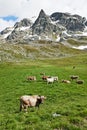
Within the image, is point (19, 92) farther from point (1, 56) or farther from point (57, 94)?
point (1, 56)

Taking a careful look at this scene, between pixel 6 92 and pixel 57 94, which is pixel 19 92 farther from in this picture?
pixel 57 94

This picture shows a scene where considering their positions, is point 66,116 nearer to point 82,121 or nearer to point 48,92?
point 82,121

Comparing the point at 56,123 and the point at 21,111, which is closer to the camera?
the point at 56,123

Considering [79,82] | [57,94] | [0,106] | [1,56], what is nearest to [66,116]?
[0,106]

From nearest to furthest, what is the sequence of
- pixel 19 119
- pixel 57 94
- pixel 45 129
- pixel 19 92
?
1. pixel 45 129
2. pixel 19 119
3. pixel 57 94
4. pixel 19 92

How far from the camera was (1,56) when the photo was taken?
12100 centimetres

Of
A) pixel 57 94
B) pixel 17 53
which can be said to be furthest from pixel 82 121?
pixel 17 53

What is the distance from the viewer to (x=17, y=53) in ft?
470

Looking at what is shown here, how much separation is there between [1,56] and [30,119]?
102 metres

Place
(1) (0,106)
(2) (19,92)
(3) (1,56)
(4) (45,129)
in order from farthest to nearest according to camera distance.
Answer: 1. (3) (1,56)
2. (2) (19,92)
3. (1) (0,106)
4. (4) (45,129)

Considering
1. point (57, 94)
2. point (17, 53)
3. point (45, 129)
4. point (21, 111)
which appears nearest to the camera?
point (45, 129)

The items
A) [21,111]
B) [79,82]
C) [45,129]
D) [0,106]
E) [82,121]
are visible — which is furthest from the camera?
[79,82]

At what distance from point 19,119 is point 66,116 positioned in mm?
3643

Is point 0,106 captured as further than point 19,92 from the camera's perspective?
No
